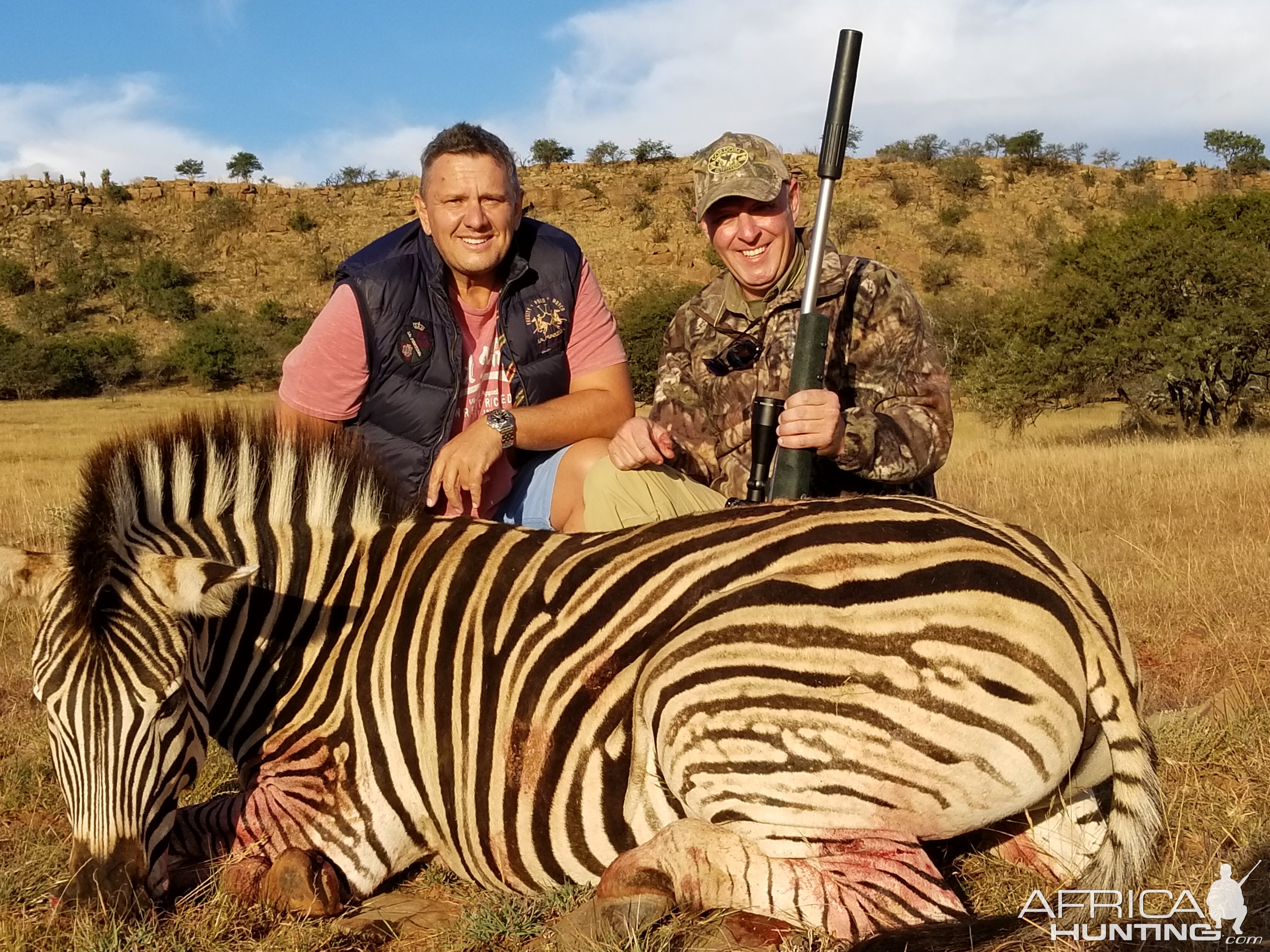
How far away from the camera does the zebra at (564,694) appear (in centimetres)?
247

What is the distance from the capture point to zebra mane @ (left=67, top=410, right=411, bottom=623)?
3.01m

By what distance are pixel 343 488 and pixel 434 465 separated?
92 cm

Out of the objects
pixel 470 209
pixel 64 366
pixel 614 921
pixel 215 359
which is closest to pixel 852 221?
pixel 215 359

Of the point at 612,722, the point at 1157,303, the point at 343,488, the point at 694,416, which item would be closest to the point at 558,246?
the point at 694,416

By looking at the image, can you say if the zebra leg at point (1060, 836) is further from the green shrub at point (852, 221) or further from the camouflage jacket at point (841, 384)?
the green shrub at point (852, 221)

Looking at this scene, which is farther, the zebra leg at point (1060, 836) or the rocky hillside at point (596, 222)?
the rocky hillside at point (596, 222)

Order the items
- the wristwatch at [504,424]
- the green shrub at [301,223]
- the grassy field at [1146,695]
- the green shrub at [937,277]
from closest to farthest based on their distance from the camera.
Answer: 1. the grassy field at [1146,695]
2. the wristwatch at [504,424]
3. the green shrub at [937,277]
4. the green shrub at [301,223]

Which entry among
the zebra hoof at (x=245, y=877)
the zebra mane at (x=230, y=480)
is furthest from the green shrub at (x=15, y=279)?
the zebra hoof at (x=245, y=877)

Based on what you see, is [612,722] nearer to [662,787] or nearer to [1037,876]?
[662,787]

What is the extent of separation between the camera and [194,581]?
2.61 metres

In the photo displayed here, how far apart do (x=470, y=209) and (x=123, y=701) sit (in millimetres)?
2450

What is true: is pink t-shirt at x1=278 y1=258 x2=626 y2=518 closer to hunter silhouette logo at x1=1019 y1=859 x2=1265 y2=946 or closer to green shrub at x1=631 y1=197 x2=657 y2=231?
hunter silhouette logo at x1=1019 y1=859 x2=1265 y2=946

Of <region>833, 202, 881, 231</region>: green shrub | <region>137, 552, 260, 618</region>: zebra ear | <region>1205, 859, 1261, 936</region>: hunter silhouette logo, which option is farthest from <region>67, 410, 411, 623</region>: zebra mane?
<region>833, 202, 881, 231</region>: green shrub

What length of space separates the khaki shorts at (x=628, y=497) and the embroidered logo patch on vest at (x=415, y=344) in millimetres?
848
